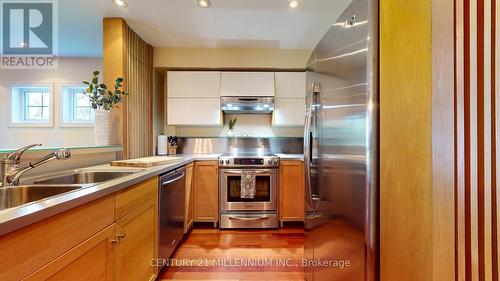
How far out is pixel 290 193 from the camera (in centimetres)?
275

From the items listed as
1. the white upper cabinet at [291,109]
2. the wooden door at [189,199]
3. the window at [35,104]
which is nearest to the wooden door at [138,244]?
the wooden door at [189,199]

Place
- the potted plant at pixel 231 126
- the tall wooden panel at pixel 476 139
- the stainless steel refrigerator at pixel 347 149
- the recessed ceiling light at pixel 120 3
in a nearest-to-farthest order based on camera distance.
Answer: the tall wooden panel at pixel 476 139, the stainless steel refrigerator at pixel 347 149, the recessed ceiling light at pixel 120 3, the potted plant at pixel 231 126

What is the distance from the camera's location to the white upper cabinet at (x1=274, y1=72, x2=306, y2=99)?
3068mm

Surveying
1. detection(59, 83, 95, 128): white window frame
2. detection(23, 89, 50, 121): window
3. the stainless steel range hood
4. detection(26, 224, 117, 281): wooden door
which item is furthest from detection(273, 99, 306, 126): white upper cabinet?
detection(23, 89, 50, 121): window

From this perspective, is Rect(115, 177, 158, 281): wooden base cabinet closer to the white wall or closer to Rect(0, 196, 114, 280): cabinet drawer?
Rect(0, 196, 114, 280): cabinet drawer

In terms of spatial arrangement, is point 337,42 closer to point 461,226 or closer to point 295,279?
point 461,226

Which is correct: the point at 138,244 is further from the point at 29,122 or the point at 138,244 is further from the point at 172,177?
the point at 29,122

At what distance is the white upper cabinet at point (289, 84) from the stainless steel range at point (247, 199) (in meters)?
0.95

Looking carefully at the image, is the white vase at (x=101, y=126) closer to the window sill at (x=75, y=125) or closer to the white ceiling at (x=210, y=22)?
the white ceiling at (x=210, y=22)

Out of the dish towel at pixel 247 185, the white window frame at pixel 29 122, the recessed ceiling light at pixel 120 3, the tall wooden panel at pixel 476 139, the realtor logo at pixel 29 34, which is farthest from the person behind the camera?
the white window frame at pixel 29 122

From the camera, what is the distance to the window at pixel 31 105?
3.52 m

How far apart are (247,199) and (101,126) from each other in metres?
1.75

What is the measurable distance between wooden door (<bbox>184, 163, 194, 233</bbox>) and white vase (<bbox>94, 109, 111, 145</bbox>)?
852 millimetres

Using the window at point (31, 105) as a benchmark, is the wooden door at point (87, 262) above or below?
below
